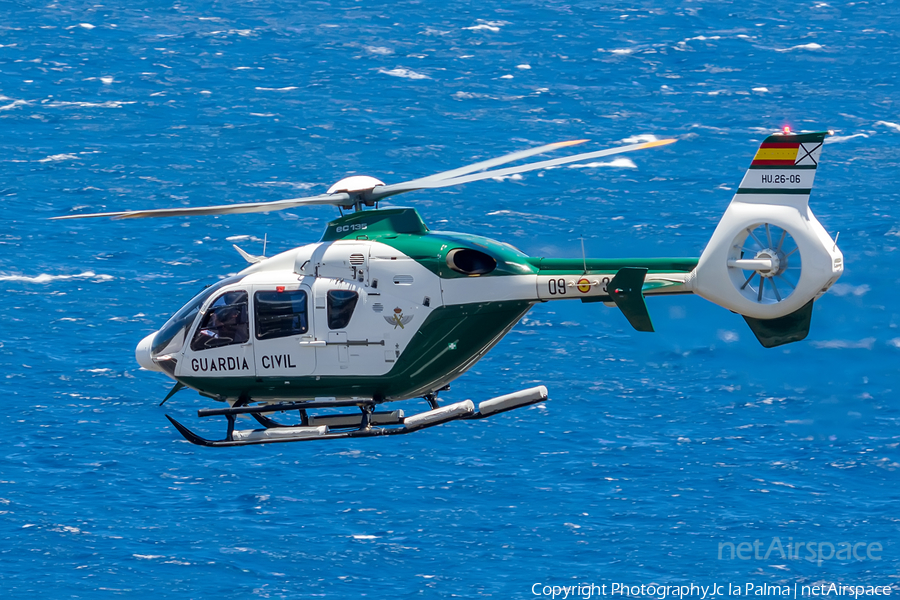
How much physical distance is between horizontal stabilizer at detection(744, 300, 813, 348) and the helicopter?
0.04 m

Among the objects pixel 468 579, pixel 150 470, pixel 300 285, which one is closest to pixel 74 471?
pixel 150 470

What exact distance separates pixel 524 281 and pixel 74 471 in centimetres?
10347

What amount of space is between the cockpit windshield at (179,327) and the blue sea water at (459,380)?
69.8m

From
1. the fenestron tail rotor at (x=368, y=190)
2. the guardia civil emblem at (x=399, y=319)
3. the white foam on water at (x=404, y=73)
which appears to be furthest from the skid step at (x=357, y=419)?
the white foam on water at (x=404, y=73)

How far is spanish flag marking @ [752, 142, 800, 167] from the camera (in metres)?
29.2

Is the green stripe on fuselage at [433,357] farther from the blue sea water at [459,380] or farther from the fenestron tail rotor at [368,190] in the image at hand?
the blue sea water at [459,380]

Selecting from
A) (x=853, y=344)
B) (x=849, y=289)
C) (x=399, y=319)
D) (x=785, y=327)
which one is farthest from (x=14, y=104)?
(x=785, y=327)

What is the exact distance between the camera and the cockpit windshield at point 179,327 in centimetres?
3306

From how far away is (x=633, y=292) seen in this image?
29.8m

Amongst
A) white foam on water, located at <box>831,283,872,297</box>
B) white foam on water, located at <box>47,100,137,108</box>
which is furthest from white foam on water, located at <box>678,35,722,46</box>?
white foam on water, located at <box>47,100,137,108</box>

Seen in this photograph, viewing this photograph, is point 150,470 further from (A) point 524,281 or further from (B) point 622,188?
(A) point 524,281

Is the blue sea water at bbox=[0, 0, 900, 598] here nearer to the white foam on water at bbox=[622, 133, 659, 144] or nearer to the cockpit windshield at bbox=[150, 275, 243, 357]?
the white foam on water at bbox=[622, 133, 659, 144]

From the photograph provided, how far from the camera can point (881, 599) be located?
133m

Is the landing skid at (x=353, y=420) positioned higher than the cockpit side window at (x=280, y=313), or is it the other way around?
the cockpit side window at (x=280, y=313)
